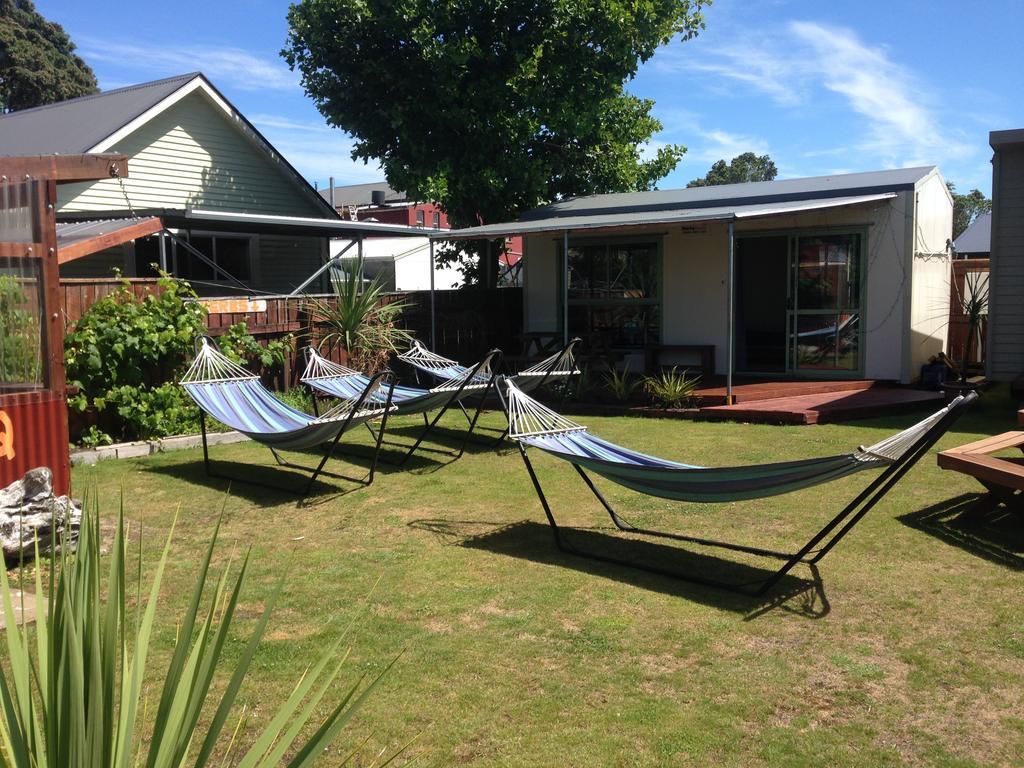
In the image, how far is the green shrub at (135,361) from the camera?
8398 millimetres

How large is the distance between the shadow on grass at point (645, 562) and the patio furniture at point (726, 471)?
0.21 feet

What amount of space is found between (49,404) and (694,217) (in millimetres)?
7477

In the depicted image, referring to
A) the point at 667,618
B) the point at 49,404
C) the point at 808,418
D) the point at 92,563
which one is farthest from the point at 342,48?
the point at 92,563

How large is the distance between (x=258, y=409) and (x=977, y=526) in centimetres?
552

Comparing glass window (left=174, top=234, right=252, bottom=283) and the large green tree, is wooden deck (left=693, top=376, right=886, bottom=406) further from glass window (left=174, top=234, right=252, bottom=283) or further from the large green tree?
glass window (left=174, top=234, right=252, bottom=283)

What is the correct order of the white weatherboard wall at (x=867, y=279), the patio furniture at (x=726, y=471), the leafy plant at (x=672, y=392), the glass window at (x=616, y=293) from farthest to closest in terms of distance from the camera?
1. the glass window at (x=616, y=293)
2. the white weatherboard wall at (x=867, y=279)
3. the leafy plant at (x=672, y=392)
4. the patio furniture at (x=726, y=471)

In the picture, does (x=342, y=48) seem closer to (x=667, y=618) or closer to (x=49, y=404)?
(x=49, y=404)

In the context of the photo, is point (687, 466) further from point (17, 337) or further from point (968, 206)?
point (968, 206)

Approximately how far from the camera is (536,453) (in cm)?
863

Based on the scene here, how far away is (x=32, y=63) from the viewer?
1361 inches

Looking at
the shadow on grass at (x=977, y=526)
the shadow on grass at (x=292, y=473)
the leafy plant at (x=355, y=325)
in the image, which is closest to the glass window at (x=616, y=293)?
the leafy plant at (x=355, y=325)

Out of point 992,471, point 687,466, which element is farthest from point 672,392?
point 687,466

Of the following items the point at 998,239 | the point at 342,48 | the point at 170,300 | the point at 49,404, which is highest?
the point at 342,48

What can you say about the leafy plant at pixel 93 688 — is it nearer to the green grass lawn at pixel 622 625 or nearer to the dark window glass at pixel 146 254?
the green grass lawn at pixel 622 625
